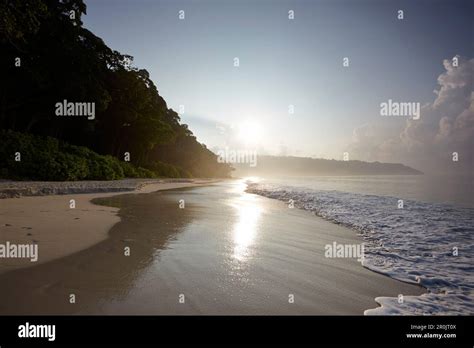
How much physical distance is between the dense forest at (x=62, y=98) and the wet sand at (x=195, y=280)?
976cm

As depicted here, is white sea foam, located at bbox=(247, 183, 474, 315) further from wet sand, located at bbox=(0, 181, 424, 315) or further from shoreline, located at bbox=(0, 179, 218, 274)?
shoreline, located at bbox=(0, 179, 218, 274)

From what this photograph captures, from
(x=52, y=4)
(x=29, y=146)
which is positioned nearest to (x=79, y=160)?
(x=29, y=146)

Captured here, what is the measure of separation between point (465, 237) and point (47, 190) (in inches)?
596

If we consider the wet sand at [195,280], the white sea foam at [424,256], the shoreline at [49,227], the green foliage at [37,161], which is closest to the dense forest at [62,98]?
the green foliage at [37,161]

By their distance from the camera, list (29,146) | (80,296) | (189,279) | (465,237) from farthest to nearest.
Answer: (29,146), (465,237), (189,279), (80,296)

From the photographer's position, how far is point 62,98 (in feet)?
79.2

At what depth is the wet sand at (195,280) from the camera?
112 inches

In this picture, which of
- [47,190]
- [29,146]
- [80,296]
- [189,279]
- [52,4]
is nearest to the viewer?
[80,296]

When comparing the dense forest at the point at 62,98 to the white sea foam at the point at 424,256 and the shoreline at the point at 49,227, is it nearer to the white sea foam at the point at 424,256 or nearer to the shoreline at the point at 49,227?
the shoreline at the point at 49,227

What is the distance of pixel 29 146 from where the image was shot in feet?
53.9

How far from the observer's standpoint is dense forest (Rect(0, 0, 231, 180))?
15.6 m

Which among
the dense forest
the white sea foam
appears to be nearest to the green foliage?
the dense forest
